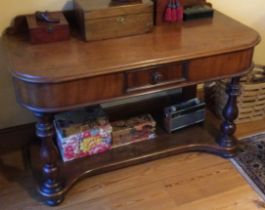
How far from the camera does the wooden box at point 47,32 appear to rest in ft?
4.86

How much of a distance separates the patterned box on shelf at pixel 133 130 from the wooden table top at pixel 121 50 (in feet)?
1.66

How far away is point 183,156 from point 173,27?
689mm

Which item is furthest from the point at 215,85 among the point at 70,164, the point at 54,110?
the point at 54,110

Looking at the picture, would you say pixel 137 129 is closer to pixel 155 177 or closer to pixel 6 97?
pixel 155 177

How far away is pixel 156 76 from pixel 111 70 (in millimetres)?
202

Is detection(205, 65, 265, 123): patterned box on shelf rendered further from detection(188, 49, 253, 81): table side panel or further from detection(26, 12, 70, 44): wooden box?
detection(26, 12, 70, 44): wooden box

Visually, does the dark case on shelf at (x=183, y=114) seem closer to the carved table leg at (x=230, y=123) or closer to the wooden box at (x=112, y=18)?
the carved table leg at (x=230, y=123)

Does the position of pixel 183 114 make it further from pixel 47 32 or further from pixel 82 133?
pixel 47 32

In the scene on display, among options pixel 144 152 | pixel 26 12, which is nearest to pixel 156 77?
pixel 144 152

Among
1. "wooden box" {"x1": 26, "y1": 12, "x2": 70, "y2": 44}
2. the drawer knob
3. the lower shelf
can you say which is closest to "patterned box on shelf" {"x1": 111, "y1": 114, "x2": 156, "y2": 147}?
the lower shelf

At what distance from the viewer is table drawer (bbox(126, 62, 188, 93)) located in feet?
4.64

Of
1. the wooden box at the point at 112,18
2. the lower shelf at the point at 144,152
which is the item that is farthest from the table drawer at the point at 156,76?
the lower shelf at the point at 144,152

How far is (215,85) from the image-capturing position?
7.29ft

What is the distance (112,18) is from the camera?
59.6 inches
